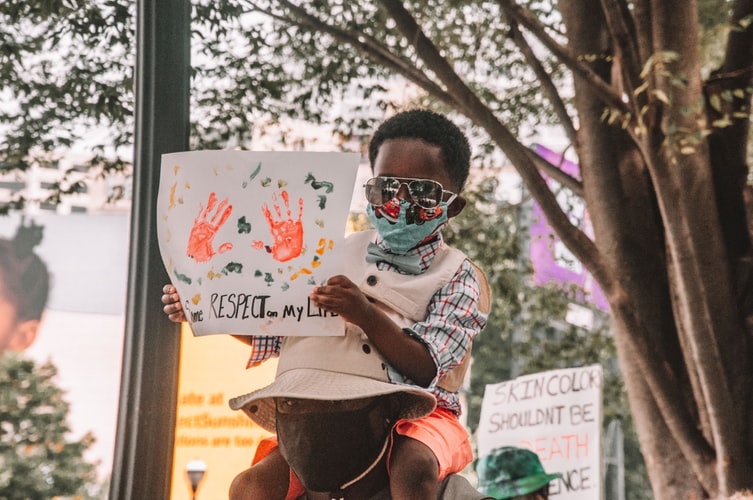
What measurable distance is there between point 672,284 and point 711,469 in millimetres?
897

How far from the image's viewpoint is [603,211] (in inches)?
202

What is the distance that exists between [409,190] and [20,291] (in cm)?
169

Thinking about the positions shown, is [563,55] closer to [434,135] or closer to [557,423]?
[434,135]

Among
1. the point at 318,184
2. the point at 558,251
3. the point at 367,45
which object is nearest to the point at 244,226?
the point at 318,184

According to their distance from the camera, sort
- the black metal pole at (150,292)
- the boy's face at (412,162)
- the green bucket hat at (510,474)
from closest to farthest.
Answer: the boy's face at (412,162) → the black metal pole at (150,292) → the green bucket hat at (510,474)

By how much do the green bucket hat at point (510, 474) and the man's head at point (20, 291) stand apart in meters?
2.46

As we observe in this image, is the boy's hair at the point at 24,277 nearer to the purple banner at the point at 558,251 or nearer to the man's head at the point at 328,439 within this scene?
the man's head at the point at 328,439

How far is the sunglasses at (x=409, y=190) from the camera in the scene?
182cm

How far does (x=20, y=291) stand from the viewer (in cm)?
306

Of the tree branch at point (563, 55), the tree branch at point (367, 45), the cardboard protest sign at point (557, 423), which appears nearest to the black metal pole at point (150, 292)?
the tree branch at point (563, 55)

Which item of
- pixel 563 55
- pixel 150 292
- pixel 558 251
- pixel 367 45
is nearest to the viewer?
pixel 150 292

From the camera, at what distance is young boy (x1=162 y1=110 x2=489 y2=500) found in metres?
1.68

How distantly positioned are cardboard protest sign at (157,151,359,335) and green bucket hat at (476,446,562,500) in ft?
10.9

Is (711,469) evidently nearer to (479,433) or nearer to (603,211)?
(603,211)
